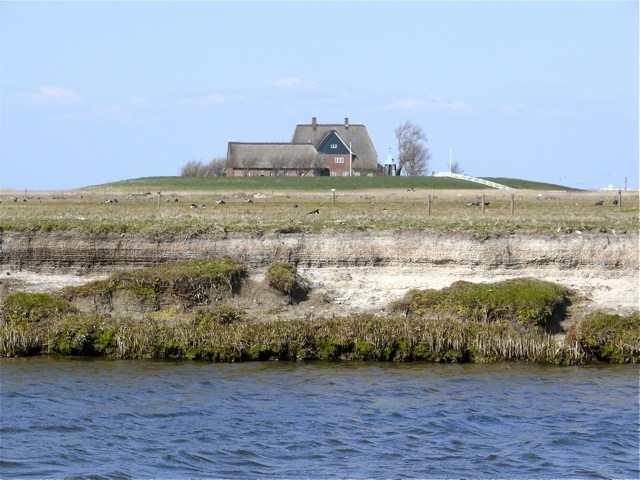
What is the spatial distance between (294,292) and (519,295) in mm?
5914

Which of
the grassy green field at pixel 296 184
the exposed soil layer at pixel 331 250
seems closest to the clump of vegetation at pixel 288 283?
the exposed soil layer at pixel 331 250

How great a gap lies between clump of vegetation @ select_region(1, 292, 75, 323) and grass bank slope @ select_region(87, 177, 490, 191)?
129 feet

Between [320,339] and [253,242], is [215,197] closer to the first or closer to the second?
[253,242]

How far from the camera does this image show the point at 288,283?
28156 millimetres

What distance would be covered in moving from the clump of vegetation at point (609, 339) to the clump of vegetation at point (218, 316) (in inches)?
300

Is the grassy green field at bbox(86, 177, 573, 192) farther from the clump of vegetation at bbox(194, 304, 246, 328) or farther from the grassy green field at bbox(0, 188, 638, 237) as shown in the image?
the clump of vegetation at bbox(194, 304, 246, 328)

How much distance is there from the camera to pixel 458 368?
23.2 m

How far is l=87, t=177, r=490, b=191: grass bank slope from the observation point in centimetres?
6706

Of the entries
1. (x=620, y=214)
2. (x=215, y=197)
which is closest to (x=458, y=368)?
(x=620, y=214)

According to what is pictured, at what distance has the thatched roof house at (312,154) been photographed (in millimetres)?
89188

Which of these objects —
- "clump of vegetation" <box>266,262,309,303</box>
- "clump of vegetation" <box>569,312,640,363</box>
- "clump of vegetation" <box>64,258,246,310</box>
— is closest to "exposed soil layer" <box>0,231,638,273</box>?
"clump of vegetation" <box>266,262,309,303</box>

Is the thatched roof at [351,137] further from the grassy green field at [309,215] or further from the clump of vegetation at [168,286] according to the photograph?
the clump of vegetation at [168,286]

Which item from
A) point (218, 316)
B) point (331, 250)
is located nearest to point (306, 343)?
point (218, 316)

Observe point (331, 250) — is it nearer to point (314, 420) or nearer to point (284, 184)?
point (314, 420)
